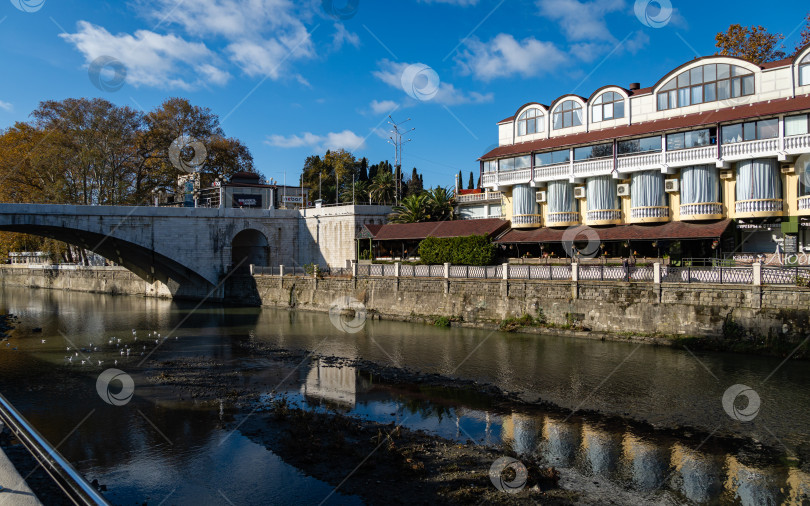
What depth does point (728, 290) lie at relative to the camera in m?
23.8

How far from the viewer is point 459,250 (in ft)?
124

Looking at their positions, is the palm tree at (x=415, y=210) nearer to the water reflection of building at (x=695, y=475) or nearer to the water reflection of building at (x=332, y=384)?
the water reflection of building at (x=332, y=384)

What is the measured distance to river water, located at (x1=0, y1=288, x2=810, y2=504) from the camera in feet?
37.4

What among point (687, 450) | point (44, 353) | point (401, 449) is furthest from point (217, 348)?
point (687, 450)

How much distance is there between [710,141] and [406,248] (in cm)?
2382

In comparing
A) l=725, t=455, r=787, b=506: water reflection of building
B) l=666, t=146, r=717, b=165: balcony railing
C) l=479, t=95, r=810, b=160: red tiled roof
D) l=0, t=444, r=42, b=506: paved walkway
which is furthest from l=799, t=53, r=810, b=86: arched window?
l=0, t=444, r=42, b=506: paved walkway

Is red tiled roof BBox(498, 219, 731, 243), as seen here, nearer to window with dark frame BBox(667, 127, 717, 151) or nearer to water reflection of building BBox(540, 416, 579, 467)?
window with dark frame BBox(667, 127, 717, 151)

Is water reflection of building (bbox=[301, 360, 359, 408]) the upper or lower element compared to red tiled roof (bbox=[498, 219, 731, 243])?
lower

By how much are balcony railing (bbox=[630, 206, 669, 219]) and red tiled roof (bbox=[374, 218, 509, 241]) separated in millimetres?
9708

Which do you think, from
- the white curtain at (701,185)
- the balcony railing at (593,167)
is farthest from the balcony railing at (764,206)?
the balcony railing at (593,167)

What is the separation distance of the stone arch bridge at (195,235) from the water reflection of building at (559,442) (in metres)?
36.6

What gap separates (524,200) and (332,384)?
2484cm

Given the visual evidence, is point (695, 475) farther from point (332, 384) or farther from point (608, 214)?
point (608, 214)

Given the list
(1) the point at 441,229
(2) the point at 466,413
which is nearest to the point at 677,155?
(1) the point at 441,229
